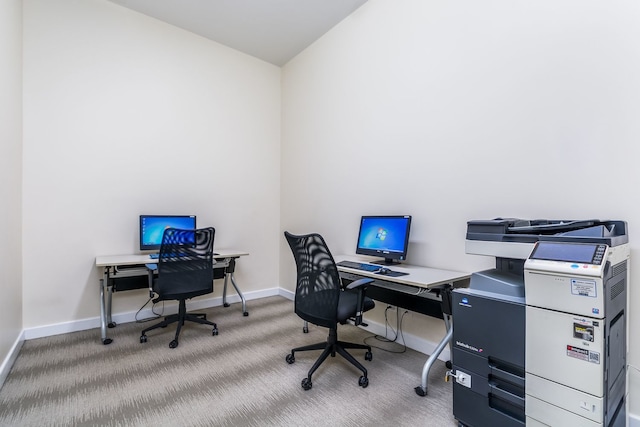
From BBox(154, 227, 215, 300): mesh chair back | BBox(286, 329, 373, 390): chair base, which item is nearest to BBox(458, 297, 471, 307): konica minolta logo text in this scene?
BBox(286, 329, 373, 390): chair base

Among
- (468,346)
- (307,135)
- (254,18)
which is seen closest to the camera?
(468,346)

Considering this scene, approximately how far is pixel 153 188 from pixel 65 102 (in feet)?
3.69

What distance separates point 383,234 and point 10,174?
3.10 metres

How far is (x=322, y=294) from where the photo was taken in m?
2.22

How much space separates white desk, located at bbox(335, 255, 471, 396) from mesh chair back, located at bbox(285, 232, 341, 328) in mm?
346

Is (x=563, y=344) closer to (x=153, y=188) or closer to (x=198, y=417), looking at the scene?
(x=198, y=417)

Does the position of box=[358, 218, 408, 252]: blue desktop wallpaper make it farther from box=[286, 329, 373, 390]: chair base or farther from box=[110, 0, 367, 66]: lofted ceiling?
box=[110, 0, 367, 66]: lofted ceiling

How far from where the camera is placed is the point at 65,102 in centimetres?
311

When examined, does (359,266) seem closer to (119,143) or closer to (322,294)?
(322,294)

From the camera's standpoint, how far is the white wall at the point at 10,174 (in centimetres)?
226

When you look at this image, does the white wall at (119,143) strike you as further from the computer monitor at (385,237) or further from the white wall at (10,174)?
the computer monitor at (385,237)

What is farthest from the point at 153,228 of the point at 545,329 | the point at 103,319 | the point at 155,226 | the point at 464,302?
the point at 545,329

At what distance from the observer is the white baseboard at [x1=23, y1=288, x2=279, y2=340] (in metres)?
2.98

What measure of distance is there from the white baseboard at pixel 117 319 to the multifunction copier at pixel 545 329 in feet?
9.48
